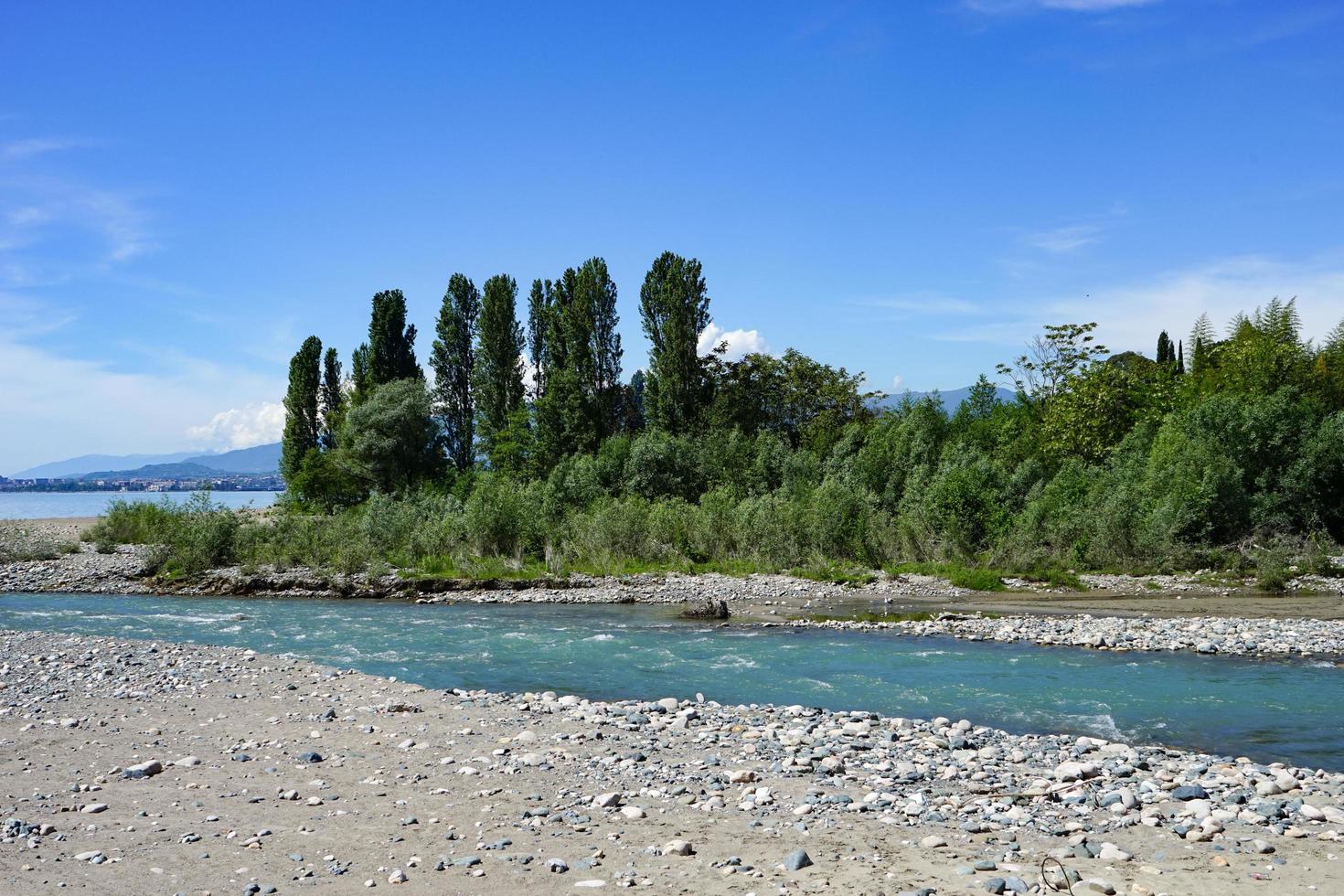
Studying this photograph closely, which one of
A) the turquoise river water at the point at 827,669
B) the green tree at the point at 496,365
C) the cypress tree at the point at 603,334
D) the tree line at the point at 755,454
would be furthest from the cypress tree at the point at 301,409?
the turquoise river water at the point at 827,669

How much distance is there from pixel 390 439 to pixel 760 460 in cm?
2350

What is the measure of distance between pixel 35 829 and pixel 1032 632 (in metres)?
17.8

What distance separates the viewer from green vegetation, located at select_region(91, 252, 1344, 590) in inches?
1228

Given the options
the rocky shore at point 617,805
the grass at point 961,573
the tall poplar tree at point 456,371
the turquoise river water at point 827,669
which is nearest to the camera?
the rocky shore at point 617,805

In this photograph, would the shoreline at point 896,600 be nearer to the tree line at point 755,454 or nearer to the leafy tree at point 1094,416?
the tree line at point 755,454

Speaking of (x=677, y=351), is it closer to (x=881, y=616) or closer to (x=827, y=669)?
(x=881, y=616)

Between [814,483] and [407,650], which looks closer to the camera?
[407,650]

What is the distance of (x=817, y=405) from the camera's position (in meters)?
56.6

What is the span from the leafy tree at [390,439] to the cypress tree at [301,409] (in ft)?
30.6

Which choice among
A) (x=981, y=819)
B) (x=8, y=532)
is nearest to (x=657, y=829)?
(x=981, y=819)

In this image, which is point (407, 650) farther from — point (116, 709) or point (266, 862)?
point (266, 862)

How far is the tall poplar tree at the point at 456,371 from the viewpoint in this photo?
196 feet

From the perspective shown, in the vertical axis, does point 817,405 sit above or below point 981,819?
above

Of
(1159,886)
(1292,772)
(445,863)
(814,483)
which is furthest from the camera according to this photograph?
(814,483)
